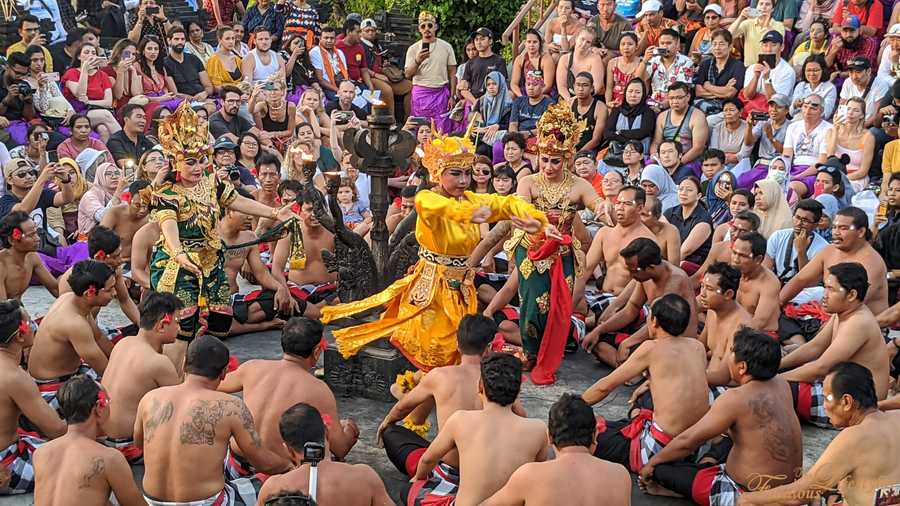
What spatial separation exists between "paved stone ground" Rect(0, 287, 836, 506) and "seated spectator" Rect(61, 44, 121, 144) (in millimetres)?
3494

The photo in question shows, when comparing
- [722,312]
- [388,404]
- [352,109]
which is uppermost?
[722,312]

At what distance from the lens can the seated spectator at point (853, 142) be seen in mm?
11406

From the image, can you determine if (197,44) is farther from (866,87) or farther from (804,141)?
(866,87)

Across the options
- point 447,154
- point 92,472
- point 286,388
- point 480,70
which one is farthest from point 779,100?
point 92,472

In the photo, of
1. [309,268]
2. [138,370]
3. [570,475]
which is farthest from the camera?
[309,268]

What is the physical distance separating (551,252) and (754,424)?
243 centimetres

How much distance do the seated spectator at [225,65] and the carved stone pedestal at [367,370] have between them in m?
7.43

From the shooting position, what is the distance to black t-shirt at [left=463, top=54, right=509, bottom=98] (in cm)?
1465

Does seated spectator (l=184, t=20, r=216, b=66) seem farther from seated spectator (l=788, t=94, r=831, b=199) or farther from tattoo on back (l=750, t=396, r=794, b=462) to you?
tattoo on back (l=750, t=396, r=794, b=462)

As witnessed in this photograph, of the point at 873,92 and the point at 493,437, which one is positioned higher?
the point at 873,92

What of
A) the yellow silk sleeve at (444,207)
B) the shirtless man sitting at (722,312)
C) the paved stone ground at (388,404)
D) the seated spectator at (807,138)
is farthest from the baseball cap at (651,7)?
the yellow silk sleeve at (444,207)

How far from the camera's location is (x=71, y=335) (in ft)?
22.6

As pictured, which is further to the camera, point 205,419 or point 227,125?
point 227,125

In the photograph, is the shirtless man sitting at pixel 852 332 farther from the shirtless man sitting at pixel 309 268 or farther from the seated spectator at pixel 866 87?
the seated spectator at pixel 866 87
